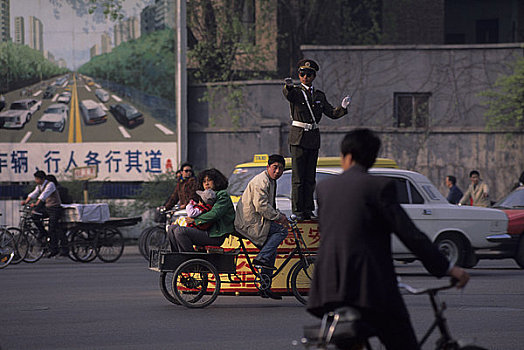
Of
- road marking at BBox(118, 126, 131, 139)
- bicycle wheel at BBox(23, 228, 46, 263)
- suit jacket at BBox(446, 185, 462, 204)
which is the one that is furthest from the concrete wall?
bicycle wheel at BBox(23, 228, 46, 263)

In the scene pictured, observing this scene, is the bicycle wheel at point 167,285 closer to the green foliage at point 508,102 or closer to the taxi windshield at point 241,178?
the taxi windshield at point 241,178

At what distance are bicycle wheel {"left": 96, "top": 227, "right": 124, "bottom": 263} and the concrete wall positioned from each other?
7691 millimetres

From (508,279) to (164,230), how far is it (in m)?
7.50

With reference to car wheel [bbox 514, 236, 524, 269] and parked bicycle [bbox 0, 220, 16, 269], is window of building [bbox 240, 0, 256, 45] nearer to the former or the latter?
parked bicycle [bbox 0, 220, 16, 269]

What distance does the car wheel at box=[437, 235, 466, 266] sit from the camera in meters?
16.3

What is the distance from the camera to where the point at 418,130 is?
26.6m

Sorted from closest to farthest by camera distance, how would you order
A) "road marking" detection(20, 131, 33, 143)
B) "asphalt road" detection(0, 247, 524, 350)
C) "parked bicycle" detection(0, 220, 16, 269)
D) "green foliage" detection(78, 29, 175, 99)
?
"asphalt road" detection(0, 247, 524, 350) → "parked bicycle" detection(0, 220, 16, 269) → "road marking" detection(20, 131, 33, 143) → "green foliage" detection(78, 29, 175, 99)

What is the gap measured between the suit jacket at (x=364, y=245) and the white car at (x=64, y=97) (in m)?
22.5

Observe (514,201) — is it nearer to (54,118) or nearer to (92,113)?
(92,113)

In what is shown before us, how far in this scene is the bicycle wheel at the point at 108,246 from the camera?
1941 centimetres

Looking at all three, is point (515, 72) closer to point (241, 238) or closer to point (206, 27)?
point (206, 27)

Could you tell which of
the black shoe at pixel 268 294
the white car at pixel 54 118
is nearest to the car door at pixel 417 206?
the black shoe at pixel 268 294

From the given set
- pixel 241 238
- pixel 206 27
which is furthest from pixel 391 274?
pixel 206 27

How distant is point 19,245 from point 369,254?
1462 centimetres
